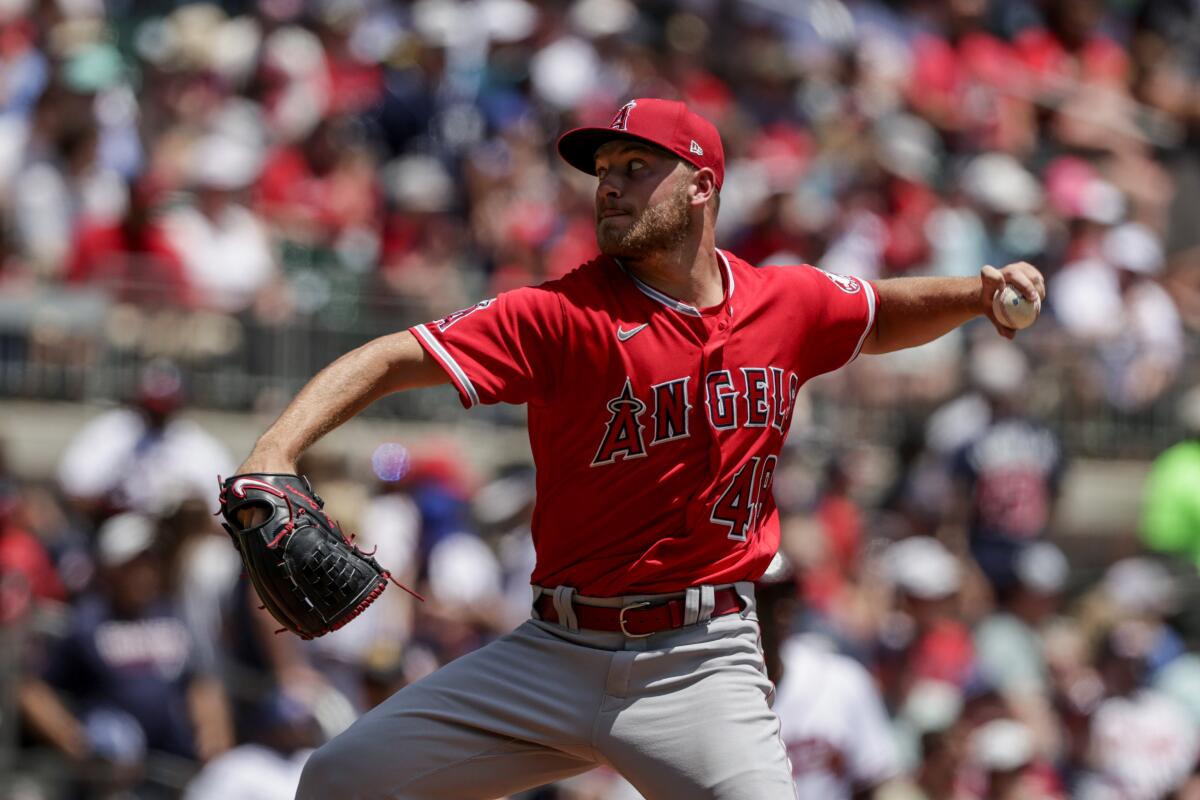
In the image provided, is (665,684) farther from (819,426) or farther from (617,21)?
(617,21)

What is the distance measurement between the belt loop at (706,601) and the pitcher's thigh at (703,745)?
16 centimetres

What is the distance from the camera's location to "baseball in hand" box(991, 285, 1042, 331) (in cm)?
529

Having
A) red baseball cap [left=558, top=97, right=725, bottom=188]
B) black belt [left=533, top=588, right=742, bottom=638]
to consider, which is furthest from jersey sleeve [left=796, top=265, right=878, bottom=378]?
black belt [left=533, top=588, right=742, bottom=638]

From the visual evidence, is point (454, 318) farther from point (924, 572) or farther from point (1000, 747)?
point (924, 572)

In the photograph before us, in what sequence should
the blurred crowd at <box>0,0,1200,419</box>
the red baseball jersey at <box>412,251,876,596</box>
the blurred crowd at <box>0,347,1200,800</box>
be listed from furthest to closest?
the blurred crowd at <box>0,0,1200,419</box> < the blurred crowd at <box>0,347,1200,800</box> < the red baseball jersey at <box>412,251,876,596</box>

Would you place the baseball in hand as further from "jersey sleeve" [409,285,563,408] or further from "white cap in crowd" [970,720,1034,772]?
"white cap in crowd" [970,720,1034,772]

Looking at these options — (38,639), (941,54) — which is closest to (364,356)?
(38,639)

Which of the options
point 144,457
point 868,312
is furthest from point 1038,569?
point 868,312

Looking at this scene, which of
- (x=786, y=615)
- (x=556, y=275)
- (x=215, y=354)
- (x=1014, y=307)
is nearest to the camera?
(x=1014, y=307)

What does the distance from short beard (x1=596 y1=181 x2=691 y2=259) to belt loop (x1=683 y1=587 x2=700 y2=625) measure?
0.89 metres

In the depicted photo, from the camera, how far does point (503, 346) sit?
16.1 feet

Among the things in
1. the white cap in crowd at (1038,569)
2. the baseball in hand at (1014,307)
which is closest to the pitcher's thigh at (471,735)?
the baseball in hand at (1014,307)

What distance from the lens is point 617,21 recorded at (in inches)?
554

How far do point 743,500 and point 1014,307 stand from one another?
92 centimetres
